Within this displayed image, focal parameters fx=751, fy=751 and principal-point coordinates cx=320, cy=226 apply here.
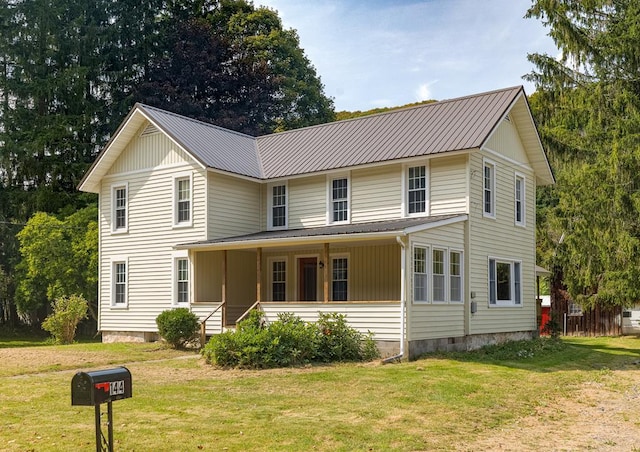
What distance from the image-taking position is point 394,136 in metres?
23.5

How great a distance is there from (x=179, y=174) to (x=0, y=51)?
19614mm

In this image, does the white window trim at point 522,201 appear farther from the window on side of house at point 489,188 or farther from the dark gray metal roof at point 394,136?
the dark gray metal roof at point 394,136

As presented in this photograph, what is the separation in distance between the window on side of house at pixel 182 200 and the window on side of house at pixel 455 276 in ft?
28.3

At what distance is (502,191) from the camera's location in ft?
76.2

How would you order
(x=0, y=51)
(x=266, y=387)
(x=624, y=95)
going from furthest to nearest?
(x=0, y=51) < (x=624, y=95) < (x=266, y=387)

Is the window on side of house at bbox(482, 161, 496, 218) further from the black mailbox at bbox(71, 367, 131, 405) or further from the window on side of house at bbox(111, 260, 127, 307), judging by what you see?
the black mailbox at bbox(71, 367, 131, 405)

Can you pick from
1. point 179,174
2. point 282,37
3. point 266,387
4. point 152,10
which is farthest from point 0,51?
point 266,387

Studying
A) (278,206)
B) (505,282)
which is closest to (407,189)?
(505,282)

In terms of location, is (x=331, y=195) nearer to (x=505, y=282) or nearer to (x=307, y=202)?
(x=307, y=202)

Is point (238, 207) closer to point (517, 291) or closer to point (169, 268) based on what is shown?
point (169, 268)

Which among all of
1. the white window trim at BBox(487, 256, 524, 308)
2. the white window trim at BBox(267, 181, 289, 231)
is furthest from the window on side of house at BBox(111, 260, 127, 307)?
the white window trim at BBox(487, 256, 524, 308)

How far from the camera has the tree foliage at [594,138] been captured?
1062 inches

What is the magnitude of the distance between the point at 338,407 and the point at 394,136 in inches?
507

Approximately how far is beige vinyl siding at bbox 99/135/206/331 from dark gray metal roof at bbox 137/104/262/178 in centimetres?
63
